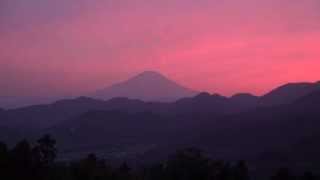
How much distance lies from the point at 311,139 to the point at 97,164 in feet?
274

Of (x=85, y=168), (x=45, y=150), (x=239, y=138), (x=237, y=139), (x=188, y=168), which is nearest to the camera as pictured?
(x=85, y=168)

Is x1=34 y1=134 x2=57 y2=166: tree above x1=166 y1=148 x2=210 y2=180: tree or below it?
above

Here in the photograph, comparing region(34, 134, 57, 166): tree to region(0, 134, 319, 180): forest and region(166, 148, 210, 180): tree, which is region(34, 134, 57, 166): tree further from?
region(166, 148, 210, 180): tree

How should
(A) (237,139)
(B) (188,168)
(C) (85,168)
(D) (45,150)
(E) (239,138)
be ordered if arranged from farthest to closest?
(E) (239,138), (A) (237,139), (B) (188,168), (D) (45,150), (C) (85,168)

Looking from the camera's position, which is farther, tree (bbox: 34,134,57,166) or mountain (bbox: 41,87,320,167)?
mountain (bbox: 41,87,320,167)

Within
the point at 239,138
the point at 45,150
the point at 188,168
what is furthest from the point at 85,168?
the point at 239,138

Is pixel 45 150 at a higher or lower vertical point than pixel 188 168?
higher

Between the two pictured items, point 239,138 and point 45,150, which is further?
point 239,138

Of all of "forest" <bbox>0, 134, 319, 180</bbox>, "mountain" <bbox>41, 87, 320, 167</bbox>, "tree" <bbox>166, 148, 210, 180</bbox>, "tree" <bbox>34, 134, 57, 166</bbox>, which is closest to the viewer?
"forest" <bbox>0, 134, 319, 180</bbox>

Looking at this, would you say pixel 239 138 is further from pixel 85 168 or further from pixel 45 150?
pixel 85 168

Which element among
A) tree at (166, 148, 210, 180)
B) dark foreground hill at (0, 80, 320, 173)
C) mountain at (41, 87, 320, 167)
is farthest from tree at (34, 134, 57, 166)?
mountain at (41, 87, 320, 167)

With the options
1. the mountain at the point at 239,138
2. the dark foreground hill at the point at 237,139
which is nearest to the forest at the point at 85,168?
the dark foreground hill at the point at 237,139

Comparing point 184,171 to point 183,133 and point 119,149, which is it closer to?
point 119,149

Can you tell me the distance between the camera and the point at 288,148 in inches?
5167
